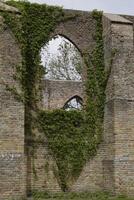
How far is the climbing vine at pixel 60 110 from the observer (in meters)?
15.6

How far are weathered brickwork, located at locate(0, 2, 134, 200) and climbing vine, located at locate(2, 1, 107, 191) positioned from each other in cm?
25

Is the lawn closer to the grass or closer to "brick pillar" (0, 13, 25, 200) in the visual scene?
the grass

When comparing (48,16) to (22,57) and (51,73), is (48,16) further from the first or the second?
(51,73)

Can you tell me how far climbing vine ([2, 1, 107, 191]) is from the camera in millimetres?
15555

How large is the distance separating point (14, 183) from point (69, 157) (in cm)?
238

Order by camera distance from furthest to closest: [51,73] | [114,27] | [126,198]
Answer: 1. [51,73]
2. [114,27]
3. [126,198]

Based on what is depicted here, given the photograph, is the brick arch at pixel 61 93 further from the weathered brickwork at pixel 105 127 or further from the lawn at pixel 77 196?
the lawn at pixel 77 196

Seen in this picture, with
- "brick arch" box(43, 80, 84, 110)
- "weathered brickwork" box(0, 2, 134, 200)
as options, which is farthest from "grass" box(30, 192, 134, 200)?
"brick arch" box(43, 80, 84, 110)

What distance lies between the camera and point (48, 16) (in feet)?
54.2

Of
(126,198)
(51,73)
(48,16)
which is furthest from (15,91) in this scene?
(51,73)

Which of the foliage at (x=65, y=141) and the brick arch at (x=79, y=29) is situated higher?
the brick arch at (x=79, y=29)

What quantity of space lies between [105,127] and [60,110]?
1631mm

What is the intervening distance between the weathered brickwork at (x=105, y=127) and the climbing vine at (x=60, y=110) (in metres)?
0.25

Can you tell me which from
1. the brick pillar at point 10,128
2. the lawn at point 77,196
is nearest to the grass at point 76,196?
the lawn at point 77,196
